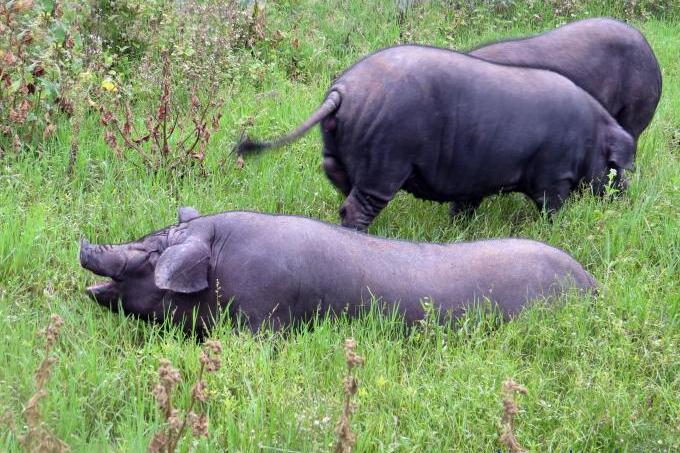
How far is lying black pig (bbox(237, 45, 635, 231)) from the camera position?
4953mm

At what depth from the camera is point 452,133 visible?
5.11m

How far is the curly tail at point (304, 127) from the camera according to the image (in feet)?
15.9

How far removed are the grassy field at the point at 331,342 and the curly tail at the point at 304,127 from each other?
0.39m

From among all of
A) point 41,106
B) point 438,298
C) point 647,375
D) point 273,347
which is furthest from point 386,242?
point 41,106

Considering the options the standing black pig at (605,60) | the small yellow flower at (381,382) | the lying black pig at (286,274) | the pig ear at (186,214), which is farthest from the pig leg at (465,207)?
the small yellow flower at (381,382)

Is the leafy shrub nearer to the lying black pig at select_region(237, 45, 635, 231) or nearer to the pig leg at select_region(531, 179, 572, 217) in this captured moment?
the lying black pig at select_region(237, 45, 635, 231)

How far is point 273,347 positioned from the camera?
155 inches

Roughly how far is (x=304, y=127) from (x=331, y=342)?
4.22ft

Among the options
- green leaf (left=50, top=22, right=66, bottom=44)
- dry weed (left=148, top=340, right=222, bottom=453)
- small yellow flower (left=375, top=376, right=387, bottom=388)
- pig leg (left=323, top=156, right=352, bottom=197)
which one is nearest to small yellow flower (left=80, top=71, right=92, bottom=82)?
green leaf (left=50, top=22, right=66, bottom=44)

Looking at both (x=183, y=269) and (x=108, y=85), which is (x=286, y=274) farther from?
(x=108, y=85)

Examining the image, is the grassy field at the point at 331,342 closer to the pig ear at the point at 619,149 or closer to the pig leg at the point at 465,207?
the pig leg at the point at 465,207

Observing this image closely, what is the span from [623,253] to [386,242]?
1372 millimetres

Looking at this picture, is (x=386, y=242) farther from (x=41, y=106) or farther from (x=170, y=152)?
(x=41, y=106)

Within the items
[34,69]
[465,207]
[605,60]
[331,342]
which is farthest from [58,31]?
[605,60]
